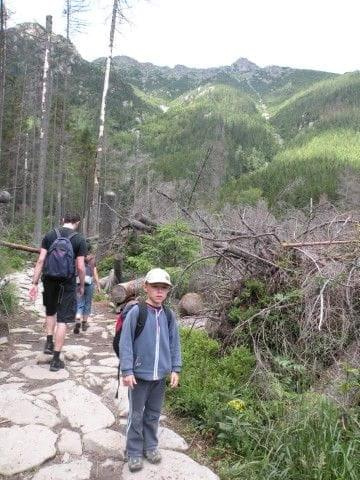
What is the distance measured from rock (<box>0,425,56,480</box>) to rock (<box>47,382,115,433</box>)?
0.35 meters

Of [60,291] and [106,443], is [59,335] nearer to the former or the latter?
[60,291]

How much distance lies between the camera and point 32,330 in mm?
7328

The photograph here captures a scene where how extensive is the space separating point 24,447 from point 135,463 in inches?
36.6

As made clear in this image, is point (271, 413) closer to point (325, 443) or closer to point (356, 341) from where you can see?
point (325, 443)

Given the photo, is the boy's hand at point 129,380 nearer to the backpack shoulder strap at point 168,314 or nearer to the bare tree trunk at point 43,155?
the backpack shoulder strap at point 168,314

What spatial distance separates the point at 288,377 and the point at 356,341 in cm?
89

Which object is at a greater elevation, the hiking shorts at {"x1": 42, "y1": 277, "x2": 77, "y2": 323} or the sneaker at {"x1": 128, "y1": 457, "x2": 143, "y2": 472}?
the hiking shorts at {"x1": 42, "y1": 277, "x2": 77, "y2": 323}

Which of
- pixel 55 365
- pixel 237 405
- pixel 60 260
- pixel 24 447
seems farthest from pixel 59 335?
pixel 237 405

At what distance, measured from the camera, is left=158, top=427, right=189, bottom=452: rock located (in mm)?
3973

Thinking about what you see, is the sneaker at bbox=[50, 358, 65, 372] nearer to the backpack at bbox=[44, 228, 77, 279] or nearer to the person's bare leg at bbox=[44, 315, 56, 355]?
the person's bare leg at bbox=[44, 315, 56, 355]

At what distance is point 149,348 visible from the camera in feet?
11.7

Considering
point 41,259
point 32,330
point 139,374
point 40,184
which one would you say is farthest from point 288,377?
point 40,184

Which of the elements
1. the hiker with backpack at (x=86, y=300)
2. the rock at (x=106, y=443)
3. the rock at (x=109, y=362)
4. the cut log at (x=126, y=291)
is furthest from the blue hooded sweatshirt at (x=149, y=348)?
the cut log at (x=126, y=291)

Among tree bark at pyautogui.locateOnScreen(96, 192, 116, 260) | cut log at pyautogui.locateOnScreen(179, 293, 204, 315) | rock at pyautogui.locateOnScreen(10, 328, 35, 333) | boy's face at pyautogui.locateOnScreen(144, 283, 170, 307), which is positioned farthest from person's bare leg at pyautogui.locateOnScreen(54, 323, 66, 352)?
tree bark at pyautogui.locateOnScreen(96, 192, 116, 260)
